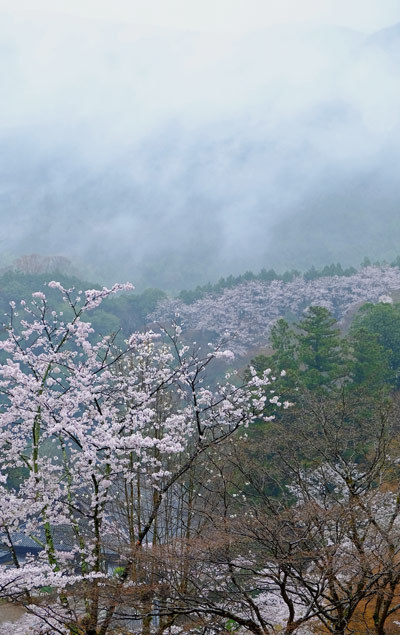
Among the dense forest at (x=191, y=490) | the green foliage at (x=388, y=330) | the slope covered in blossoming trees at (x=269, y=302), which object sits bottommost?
the dense forest at (x=191, y=490)

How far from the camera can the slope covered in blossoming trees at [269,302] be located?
3981 cm

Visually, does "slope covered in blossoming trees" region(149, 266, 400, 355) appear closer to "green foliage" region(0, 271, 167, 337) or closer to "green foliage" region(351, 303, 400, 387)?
"green foliage" region(0, 271, 167, 337)

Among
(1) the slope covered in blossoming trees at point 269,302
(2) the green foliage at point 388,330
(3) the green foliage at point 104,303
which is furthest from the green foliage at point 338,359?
(3) the green foliage at point 104,303

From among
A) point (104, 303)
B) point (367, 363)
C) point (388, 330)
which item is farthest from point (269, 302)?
point (367, 363)

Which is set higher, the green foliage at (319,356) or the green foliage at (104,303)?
the green foliage at (104,303)

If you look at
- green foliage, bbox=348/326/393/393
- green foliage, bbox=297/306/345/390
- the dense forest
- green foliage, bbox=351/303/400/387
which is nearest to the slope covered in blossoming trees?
green foliage, bbox=351/303/400/387

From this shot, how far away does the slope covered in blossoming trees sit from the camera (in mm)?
39812

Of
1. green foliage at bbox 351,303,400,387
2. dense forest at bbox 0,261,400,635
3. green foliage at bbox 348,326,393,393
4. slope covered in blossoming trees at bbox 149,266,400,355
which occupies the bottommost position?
dense forest at bbox 0,261,400,635

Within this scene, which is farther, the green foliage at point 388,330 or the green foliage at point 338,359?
the green foliage at point 388,330

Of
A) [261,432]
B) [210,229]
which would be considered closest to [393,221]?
[210,229]

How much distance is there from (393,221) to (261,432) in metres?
66.9

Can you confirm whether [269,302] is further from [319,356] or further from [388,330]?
[319,356]

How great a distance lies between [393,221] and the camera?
75.3m

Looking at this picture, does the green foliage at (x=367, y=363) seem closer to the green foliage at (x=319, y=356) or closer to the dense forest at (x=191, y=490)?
the dense forest at (x=191, y=490)
